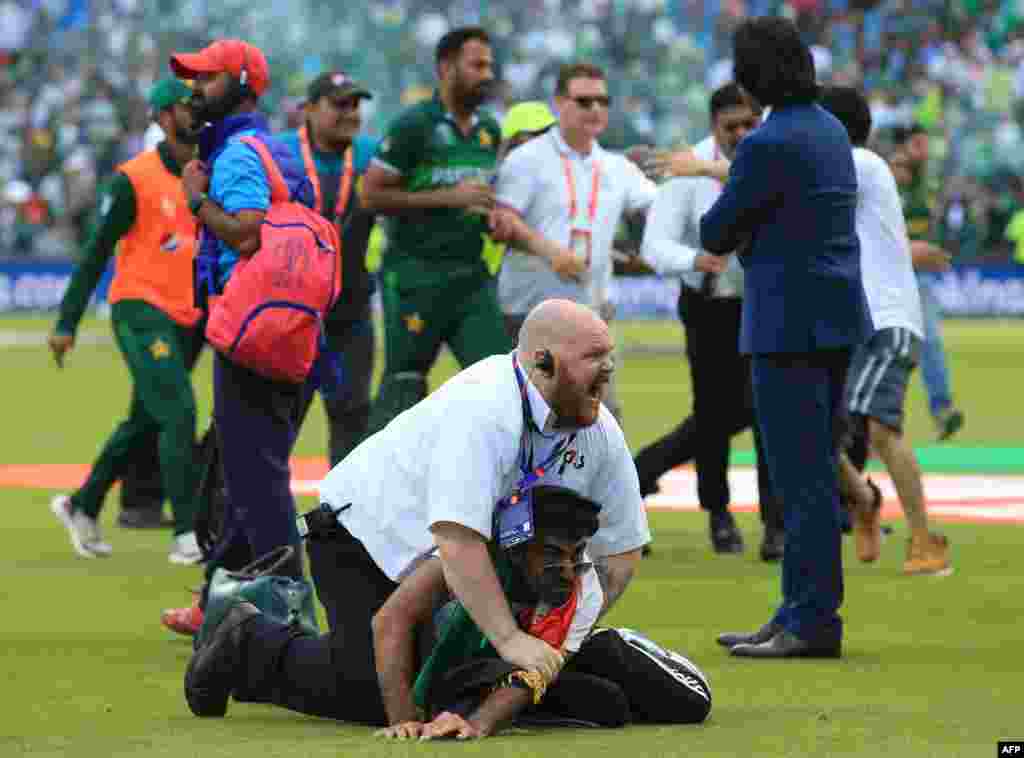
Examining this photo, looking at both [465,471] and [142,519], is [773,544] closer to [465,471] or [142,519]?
[142,519]

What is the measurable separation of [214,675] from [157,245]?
4.90 m

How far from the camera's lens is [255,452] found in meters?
8.34

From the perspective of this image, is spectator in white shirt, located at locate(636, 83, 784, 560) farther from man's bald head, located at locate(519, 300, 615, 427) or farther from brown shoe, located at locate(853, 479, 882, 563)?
man's bald head, located at locate(519, 300, 615, 427)

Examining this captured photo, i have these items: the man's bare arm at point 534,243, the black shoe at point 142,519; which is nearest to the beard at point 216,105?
the man's bare arm at point 534,243

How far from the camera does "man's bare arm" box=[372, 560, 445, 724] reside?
6402 millimetres

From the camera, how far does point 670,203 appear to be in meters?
11.7

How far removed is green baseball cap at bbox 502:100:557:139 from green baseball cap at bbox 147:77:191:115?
2.23m

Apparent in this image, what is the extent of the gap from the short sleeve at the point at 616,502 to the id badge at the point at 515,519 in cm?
27

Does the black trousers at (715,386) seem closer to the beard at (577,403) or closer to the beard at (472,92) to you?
the beard at (472,92)

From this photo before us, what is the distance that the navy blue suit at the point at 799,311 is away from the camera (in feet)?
27.1

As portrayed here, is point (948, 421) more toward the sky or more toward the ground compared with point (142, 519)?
more toward the ground

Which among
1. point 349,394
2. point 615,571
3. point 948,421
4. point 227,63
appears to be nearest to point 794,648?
point 615,571

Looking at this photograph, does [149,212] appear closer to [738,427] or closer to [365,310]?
[365,310]

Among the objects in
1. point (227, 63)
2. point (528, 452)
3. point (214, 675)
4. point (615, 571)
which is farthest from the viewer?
point (227, 63)
